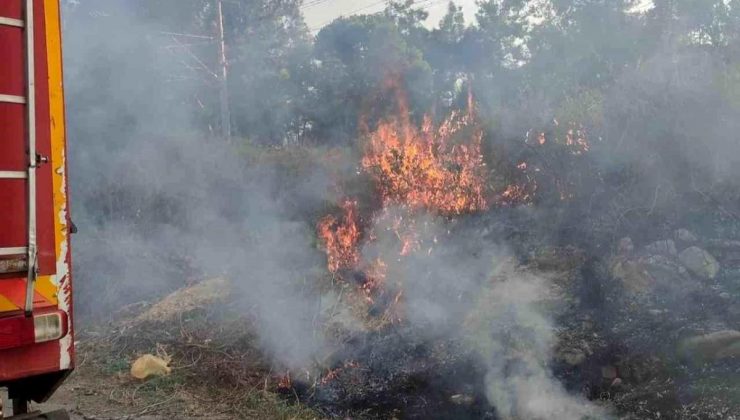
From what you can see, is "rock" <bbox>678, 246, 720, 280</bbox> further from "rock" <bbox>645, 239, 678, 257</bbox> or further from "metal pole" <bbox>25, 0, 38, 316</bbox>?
"metal pole" <bbox>25, 0, 38, 316</bbox>

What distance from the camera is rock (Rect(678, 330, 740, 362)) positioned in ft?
15.0

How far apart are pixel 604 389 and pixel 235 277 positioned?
499cm

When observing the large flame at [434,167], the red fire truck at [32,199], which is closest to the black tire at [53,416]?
the red fire truck at [32,199]

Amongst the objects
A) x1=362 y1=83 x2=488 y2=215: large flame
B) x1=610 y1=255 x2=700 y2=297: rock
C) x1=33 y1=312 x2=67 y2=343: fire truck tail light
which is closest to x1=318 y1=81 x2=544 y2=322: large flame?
x1=362 y1=83 x2=488 y2=215: large flame

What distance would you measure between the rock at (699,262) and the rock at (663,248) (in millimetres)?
102

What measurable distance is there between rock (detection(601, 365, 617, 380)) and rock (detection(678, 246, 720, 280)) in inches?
68.8

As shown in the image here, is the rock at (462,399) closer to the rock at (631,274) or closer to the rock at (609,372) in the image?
the rock at (609,372)

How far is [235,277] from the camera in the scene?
7625 millimetres

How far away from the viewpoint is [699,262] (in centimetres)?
582

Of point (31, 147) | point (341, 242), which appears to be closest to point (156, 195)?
point (341, 242)

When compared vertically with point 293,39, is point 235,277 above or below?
below

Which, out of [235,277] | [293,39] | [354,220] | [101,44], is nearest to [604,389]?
[354,220]

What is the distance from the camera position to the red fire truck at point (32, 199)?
6.76 ft

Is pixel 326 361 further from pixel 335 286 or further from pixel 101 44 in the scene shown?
pixel 101 44
